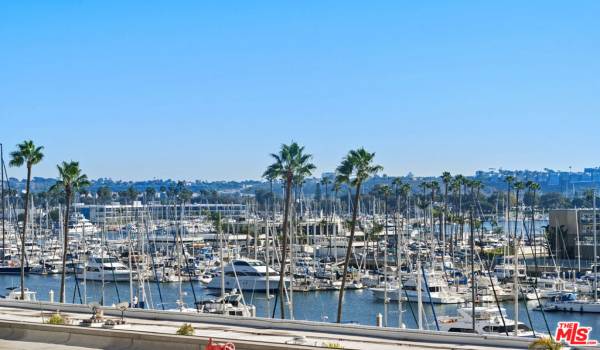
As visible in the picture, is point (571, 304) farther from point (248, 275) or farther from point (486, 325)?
point (248, 275)

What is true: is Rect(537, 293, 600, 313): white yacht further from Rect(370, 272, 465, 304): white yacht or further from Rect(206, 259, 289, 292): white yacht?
Rect(206, 259, 289, 292): white yacht

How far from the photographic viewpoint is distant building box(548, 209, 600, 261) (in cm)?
11862

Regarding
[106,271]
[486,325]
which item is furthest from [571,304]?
[106,271]

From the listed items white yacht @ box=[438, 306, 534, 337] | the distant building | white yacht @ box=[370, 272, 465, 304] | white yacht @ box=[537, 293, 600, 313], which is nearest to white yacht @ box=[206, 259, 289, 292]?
white yacht @ box=[370, 272, 465, 304]

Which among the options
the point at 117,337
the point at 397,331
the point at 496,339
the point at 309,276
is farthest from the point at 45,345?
the point at 309,276

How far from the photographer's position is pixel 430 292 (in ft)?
285

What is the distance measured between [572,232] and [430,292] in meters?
42.9

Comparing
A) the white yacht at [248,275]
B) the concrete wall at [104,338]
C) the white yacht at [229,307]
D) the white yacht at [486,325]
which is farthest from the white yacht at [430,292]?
the concrete wall at [104,338]

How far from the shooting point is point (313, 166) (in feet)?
211

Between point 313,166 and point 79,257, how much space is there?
222ft

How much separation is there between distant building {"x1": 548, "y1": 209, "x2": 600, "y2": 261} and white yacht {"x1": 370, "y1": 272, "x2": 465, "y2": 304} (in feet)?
102

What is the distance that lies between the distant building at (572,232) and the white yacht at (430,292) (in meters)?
31.2

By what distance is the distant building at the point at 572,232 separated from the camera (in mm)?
118625

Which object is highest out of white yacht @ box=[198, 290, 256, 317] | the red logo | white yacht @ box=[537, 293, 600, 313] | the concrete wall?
the red logo
